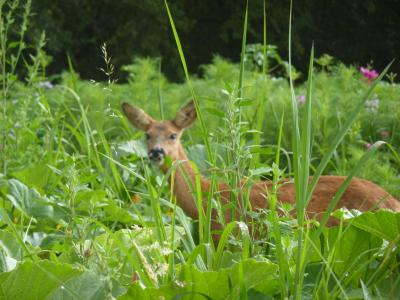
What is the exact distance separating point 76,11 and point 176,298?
1465 cm

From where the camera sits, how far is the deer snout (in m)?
4.71

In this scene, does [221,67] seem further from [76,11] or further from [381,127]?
[76,11]

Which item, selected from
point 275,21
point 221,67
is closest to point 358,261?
point 221,67

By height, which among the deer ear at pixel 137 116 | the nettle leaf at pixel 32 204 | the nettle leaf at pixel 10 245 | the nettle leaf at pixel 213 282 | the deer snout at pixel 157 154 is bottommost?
the deer snout at pixel 157 154

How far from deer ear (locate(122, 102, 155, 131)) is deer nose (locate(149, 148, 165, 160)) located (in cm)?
39

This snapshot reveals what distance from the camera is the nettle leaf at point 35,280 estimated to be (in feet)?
5.91

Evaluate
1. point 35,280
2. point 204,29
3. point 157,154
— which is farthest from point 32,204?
point 204,29

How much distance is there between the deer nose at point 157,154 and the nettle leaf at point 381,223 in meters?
2.71

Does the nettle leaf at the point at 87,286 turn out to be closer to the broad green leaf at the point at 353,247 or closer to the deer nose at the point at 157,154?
the broad green leaf at the point at 353,247

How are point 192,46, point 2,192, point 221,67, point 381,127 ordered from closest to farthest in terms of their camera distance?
1. point 2,192
2. point 381,127
3. point 221,67
4. point 192,46

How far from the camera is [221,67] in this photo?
25.4 feet

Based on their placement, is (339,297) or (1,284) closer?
(1,284)

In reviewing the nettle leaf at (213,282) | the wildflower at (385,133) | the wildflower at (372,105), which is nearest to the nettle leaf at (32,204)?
the nettle leaf at (213,282)

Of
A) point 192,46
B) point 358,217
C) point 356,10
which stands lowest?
point 192,46
